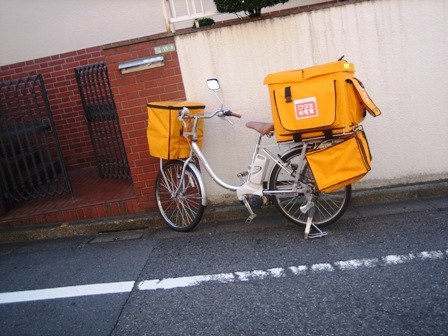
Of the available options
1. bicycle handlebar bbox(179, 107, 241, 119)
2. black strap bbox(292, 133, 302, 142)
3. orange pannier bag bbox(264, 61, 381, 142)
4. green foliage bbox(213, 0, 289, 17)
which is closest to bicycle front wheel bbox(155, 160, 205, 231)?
bicycle handlebar bbox(179, 107, 241, 119)

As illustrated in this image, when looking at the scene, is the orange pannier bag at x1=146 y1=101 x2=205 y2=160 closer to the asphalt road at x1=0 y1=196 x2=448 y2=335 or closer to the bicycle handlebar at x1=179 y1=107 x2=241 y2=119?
the bicycle handlebar at x1=179 y1=107 x2=241 y2=119

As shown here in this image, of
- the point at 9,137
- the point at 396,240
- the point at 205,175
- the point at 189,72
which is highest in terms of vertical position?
the point at 189,72

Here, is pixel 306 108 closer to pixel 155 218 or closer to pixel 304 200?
pixel 304 200

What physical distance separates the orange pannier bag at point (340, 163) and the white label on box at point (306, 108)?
0.33 metres

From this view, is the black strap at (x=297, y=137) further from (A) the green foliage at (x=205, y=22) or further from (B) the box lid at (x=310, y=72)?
(A) the green foliage at (x=205, y=22)

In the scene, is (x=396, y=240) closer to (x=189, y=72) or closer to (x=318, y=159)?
(x=318, y=159)

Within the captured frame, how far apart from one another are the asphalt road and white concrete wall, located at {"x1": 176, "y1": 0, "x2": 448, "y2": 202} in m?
0.64

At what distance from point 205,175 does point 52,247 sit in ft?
6.20

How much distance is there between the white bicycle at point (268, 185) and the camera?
148 inches

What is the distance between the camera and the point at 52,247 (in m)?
4.48

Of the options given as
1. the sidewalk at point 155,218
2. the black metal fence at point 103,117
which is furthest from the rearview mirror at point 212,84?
the black metal fence at point 103,117

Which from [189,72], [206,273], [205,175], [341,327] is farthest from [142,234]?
[341,327]

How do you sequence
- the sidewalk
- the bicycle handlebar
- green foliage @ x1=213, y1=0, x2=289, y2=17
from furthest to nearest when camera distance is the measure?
the sidewalk, green foliage @ x1=213, y1=0, x2=289, y2=17, the bicycle handlebar

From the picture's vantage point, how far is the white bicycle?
375 centimetres
